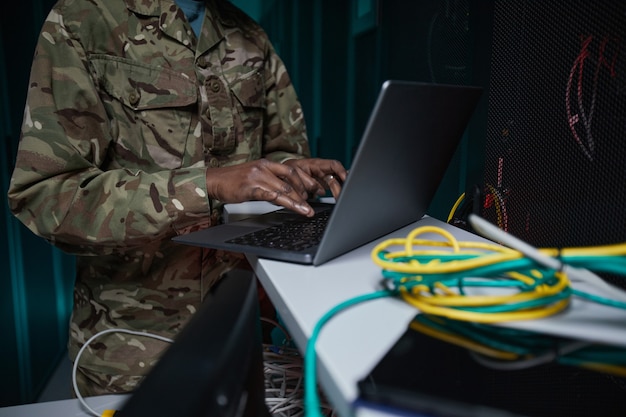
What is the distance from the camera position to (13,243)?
4.67ft

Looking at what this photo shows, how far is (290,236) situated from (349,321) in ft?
0.83

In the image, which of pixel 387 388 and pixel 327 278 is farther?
pixel 327 278

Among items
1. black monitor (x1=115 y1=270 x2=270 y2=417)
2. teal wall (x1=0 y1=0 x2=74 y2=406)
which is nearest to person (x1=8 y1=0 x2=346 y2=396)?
black monitor (x1=115 y1=270 x2=270 y2=417)

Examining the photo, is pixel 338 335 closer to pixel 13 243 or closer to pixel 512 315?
pixel 512 315

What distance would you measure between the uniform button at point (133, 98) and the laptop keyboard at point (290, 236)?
1.47 feet

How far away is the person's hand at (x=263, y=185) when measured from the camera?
0.60 meters

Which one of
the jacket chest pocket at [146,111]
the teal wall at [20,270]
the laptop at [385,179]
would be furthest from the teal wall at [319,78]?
the jacket chest pocket at [146,111]

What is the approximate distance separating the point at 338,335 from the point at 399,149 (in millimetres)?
241

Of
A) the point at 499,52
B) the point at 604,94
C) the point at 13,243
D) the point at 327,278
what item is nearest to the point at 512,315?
the point at 327,278

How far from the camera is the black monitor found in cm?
23

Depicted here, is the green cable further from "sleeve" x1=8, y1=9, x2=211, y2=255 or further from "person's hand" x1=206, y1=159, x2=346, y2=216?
"sleeve" x1=8, y1=9, x2=211, y2=255

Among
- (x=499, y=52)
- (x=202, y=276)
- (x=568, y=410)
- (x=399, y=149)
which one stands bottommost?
(x=202, y=276)

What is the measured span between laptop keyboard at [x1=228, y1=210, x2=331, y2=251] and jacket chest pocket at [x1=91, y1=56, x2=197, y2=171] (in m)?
0.39

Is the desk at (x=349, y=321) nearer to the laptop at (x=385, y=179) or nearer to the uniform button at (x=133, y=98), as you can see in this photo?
the laptop at (x=385, y=179)
